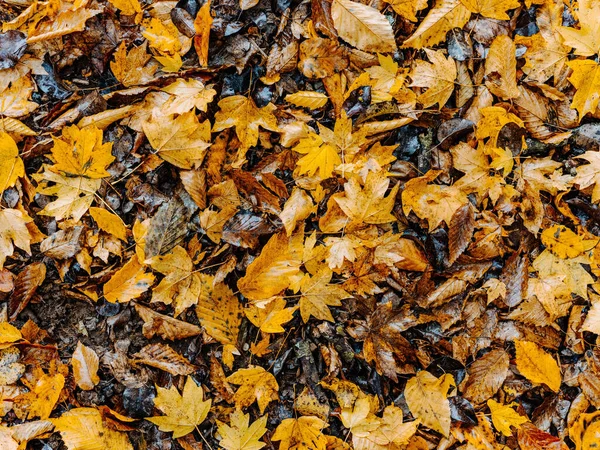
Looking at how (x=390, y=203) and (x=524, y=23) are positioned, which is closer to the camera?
(x=390, y=203)

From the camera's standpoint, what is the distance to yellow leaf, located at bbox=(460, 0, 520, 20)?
1944 mm

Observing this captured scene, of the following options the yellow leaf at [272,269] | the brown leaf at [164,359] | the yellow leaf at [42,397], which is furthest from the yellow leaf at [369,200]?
the yellow leaf at [42,397]

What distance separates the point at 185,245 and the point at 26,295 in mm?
670

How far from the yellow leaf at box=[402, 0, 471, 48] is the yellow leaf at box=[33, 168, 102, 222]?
141 cm

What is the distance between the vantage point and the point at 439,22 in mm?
1950

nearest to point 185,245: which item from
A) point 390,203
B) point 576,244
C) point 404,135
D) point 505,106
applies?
point 390,203

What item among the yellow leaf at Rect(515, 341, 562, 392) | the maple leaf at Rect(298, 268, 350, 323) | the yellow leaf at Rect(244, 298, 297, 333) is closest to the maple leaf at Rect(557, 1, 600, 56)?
the yellow leaf at Rect(515, 341, 562, 392)

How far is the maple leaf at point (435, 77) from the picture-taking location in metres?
1.95

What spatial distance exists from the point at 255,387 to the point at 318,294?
459 mm

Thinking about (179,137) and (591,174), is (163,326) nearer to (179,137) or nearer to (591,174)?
(179,137)

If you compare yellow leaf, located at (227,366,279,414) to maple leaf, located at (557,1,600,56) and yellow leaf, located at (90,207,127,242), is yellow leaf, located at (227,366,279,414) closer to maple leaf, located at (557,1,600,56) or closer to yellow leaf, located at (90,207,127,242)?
yellow leaf, located at (90,207,127,242)

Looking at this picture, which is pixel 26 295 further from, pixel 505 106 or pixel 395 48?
pixel 505 106

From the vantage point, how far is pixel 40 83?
1.95 m

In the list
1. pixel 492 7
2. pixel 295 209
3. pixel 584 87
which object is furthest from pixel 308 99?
pixel 584 87
